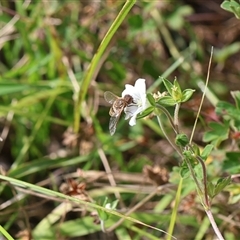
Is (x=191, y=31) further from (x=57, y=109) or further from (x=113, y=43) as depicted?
(x=57, y=109)

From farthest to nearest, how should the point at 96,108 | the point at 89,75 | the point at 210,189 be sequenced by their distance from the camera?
the point at 96,108
the point at 89,75
the point at 210,189

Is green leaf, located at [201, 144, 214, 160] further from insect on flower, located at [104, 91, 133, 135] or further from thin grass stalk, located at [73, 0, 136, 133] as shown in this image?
thin grass stalk, located at [73, 0, 136, 133]

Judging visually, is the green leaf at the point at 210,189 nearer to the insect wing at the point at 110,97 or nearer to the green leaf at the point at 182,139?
the green leaf at the point at 182,139

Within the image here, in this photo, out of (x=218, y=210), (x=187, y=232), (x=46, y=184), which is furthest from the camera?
(x=46, y=184)

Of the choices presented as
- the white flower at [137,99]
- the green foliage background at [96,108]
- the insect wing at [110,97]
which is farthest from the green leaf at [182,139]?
the green foliage background at [96,108]

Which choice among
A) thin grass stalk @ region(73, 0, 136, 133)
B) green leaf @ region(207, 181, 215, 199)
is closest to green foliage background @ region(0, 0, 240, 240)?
thin grass stalk @ region(73, 0, 136, 133)

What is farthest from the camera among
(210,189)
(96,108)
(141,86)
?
(96,108)

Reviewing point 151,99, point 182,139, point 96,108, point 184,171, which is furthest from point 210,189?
point 96,108

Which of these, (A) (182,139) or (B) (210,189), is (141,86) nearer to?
(A) (182,139)

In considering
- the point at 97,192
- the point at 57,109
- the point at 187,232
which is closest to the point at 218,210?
the point at 187,232
